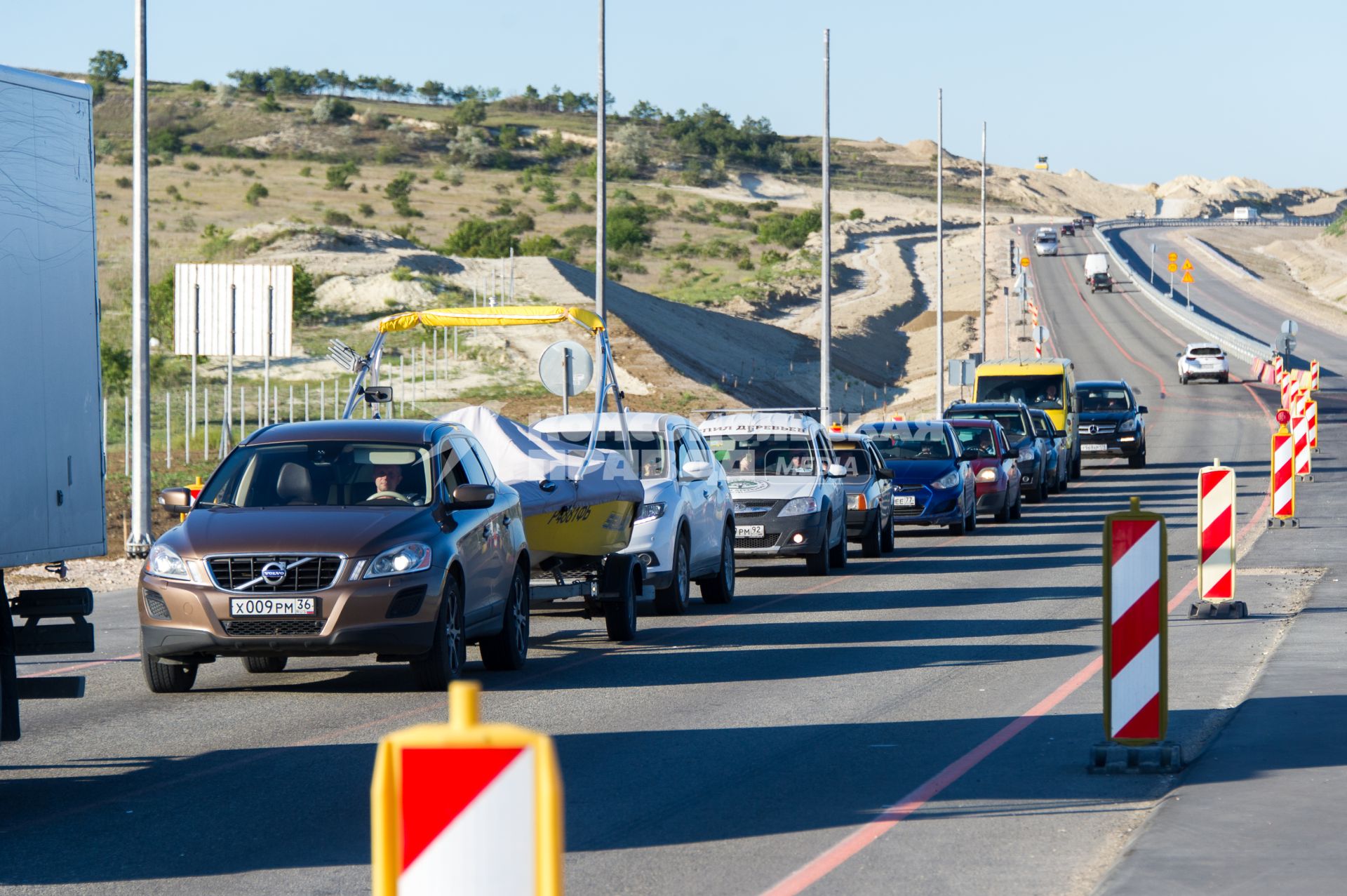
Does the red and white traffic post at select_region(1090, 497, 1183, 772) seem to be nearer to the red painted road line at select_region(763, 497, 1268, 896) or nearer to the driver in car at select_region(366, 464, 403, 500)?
the red painted road line at select_region(763, 497, 1268, 896)

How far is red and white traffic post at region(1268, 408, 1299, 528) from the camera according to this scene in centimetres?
2488

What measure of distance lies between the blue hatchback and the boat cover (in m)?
11.0

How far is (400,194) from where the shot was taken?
130125mm

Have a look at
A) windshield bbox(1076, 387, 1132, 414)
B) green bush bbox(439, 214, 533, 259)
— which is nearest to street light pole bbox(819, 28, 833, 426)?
windshield bbox(1076, 387, 1132, 414)

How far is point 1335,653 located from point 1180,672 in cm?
132

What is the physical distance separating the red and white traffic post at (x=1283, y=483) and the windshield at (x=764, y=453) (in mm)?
6688

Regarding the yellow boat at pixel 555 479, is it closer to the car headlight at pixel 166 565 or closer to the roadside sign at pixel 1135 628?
the car headlight at pixel 166 565

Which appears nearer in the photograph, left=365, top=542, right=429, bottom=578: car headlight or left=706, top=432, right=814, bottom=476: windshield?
left=365, top=542, right=429, bottom=578: car headlight

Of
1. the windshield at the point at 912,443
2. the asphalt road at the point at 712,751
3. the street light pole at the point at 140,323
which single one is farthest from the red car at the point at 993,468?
the street light pole at the point at 140,323

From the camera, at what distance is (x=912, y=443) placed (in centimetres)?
2838

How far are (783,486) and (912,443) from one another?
24.8 ft

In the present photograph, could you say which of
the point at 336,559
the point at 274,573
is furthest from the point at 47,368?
the point at 336,559

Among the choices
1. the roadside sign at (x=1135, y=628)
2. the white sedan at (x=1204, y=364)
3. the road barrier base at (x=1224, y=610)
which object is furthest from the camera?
the white sedan at (x=1204, y=364)

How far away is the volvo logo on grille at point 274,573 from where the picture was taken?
11789mm
